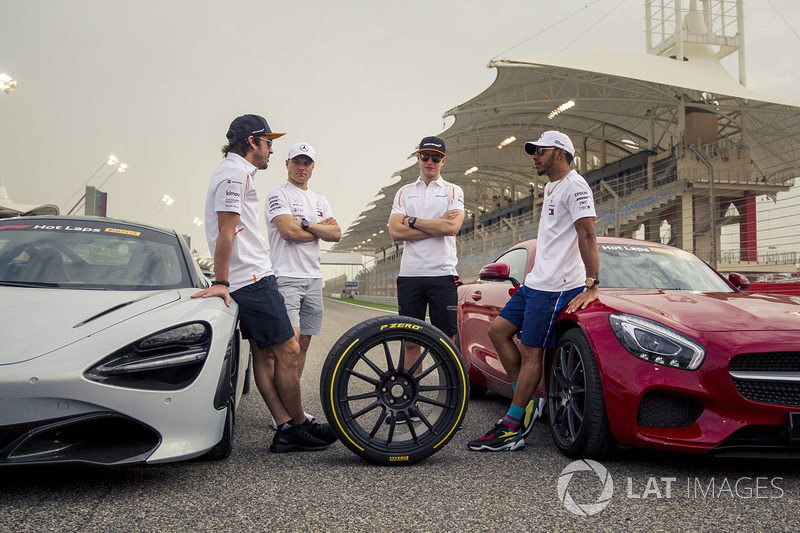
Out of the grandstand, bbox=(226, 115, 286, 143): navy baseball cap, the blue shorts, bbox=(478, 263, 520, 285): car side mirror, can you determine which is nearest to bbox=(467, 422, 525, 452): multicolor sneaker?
the blue shorts

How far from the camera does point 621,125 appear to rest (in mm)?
32344

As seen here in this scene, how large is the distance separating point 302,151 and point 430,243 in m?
1.13

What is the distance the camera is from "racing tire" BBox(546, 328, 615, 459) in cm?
327

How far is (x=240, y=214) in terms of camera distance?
3.62m

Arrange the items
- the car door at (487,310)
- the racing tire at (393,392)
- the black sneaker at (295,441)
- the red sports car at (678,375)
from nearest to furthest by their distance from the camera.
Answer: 1. the red sports car at (678,375)
2. the racing tire at (393,392)
3. the black sneaker at (295,441)
4. the car door at (487,310)

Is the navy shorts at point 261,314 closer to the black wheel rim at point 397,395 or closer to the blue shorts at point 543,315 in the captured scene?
the black wheel rim at point 397,395

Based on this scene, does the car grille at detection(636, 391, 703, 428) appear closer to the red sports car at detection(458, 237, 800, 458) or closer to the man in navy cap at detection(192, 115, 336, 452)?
the red sports car at detection(458, 237, 800, 458)

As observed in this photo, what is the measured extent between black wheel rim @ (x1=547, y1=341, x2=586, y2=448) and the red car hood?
0.36 meters

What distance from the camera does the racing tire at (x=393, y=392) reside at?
3363 millimetres

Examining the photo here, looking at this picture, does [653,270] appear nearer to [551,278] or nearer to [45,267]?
[551,278]

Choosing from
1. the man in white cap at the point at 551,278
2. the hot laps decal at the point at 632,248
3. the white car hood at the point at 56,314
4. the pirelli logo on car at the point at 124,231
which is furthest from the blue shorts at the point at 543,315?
the pirelli logo on car at the point at 124,231

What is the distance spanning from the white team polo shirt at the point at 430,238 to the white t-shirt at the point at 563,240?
689 mm

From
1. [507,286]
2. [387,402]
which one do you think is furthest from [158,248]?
[507,286]

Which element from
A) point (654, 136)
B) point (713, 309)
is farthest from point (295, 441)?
point (654, 136)
